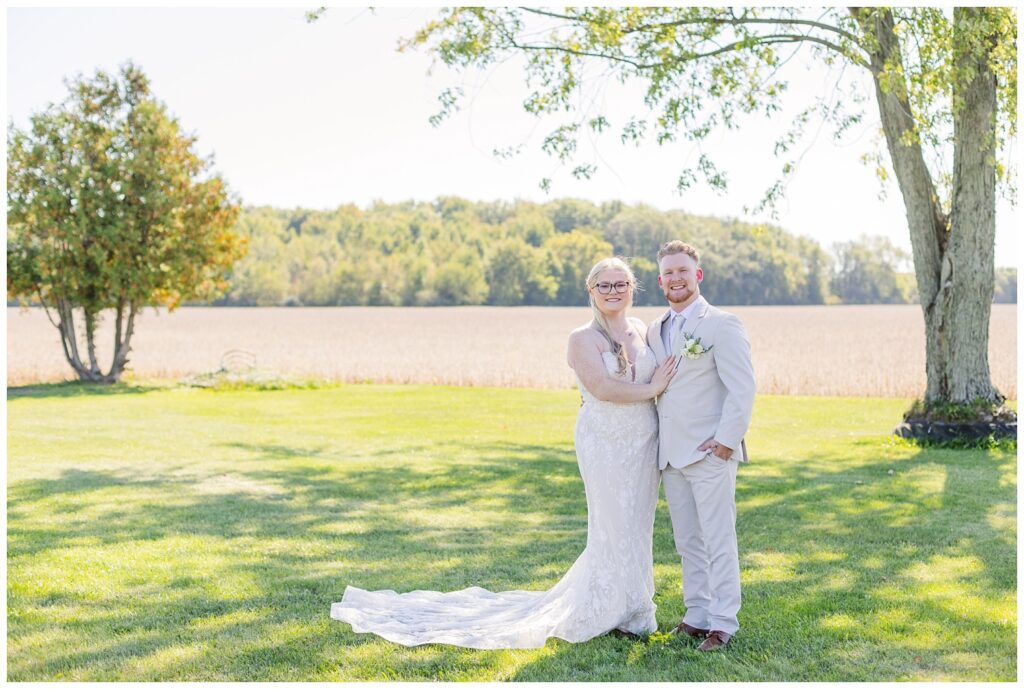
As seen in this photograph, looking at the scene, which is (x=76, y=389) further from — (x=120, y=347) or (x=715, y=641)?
(x=715, y=641)

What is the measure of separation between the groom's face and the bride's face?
223 mm

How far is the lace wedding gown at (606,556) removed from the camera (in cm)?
576

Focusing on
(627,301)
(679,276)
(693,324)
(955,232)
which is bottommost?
(693,324)

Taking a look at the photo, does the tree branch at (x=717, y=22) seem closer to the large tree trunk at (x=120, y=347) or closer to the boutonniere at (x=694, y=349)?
the boutonniere at (x=694, y=349)

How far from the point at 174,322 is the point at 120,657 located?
50.2 metres

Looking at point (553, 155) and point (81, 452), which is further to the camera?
point (553, 155)

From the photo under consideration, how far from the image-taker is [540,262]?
243 ft

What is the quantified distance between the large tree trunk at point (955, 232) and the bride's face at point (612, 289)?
27.9 ft

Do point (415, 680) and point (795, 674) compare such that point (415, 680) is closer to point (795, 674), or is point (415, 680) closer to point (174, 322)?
point (795, 674)

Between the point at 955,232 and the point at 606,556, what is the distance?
966 centimetres

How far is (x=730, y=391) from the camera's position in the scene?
5469mm

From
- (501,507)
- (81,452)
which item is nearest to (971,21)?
(501,507)

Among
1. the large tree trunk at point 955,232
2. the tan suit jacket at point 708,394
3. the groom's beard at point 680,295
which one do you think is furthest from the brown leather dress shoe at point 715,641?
the large tree trunk at point 955,232

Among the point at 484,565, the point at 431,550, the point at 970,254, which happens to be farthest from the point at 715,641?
the point at 970,254
